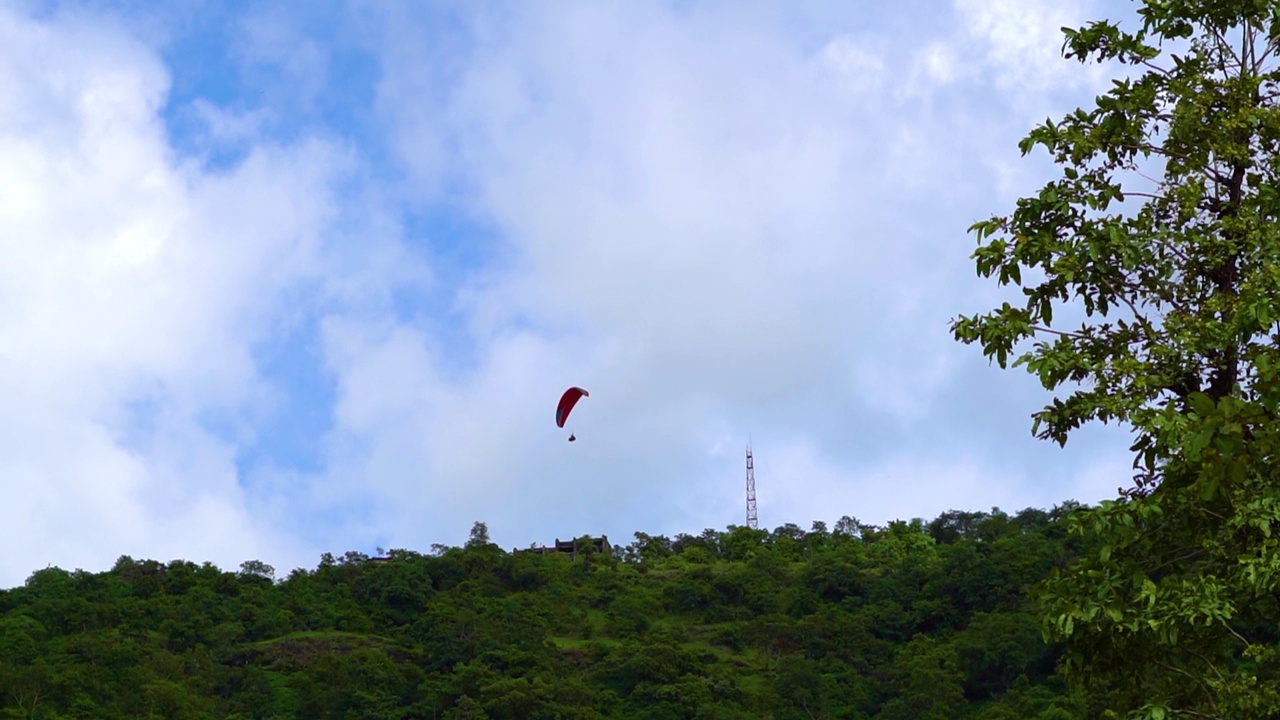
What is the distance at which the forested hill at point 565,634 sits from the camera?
141 feet

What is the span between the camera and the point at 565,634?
5266 centimetres

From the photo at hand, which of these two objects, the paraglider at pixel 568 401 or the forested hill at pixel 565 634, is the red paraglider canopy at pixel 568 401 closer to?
the paraglider at pixel 568 401

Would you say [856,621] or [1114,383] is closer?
[1114,383]

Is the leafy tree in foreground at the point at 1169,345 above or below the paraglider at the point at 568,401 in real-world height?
below

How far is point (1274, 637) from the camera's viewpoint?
1332 inches

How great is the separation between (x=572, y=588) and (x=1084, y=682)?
165ft

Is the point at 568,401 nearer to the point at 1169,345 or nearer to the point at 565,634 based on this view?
the point at 1169,345

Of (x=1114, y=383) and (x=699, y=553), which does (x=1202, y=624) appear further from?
(x=699, y=553)

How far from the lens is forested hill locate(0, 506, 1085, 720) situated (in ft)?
141

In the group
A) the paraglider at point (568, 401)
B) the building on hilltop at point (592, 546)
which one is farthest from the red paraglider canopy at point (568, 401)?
the building on hilltop at point (592, 546)

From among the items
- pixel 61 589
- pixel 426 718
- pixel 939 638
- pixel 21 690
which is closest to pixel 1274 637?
pixel 939 638

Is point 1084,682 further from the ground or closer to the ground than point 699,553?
closer to the ground

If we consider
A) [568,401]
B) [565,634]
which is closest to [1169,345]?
[568,401]

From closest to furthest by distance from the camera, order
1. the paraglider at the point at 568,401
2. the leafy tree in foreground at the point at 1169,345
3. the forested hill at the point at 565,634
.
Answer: the leafy tree in foreground at the point at 1169,345 → the paraglider at the point at 568,401 → the forested hill at the point at 565,634
